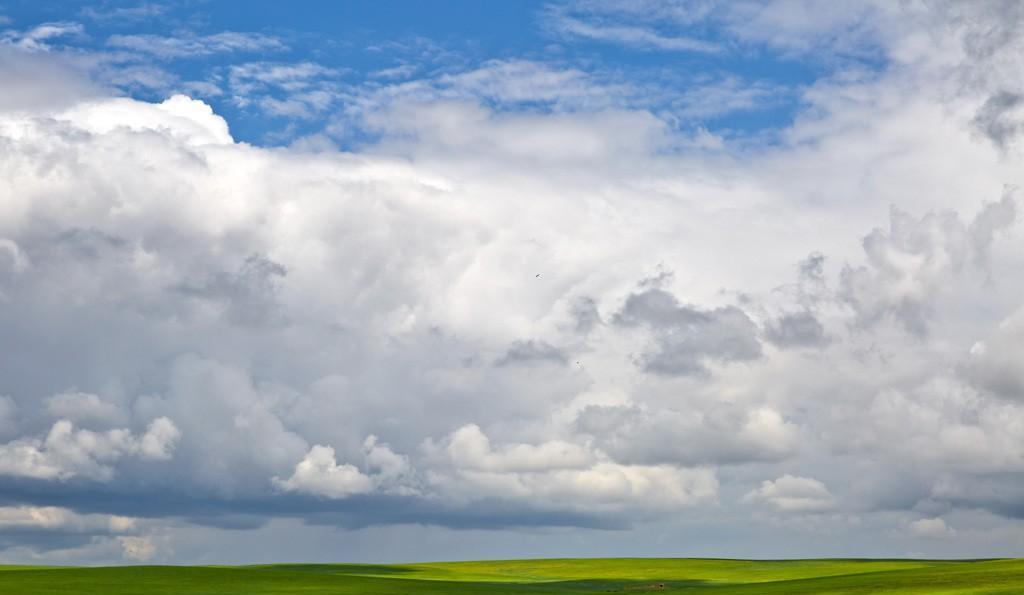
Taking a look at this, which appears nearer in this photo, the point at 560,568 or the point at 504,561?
the point at 560,568

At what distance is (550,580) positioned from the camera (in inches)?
4931

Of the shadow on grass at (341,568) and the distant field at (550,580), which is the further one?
the shadow on grass at (341,568)

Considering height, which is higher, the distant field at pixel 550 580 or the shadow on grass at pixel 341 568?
the shadow on grass at pixel 341 568

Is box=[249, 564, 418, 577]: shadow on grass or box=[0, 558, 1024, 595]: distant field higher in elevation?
box=[249, 564, 418, 577]: shadow on grass

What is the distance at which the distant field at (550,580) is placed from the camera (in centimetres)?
8500

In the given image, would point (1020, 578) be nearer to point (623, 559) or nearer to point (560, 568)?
point (560, 568)

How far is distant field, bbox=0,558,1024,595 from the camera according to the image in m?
85.0

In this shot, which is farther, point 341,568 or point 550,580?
point 341,568

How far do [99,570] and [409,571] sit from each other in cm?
4691

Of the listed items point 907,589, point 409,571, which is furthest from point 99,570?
point 907,589

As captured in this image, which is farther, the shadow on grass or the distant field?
the shadow on grass

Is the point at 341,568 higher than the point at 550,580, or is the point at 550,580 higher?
the point at 341,568

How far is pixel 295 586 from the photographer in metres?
97.3

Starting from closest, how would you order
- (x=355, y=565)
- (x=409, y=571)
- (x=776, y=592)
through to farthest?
(x=776, y=592), (x=409, y=571), (x=355, y=565)
